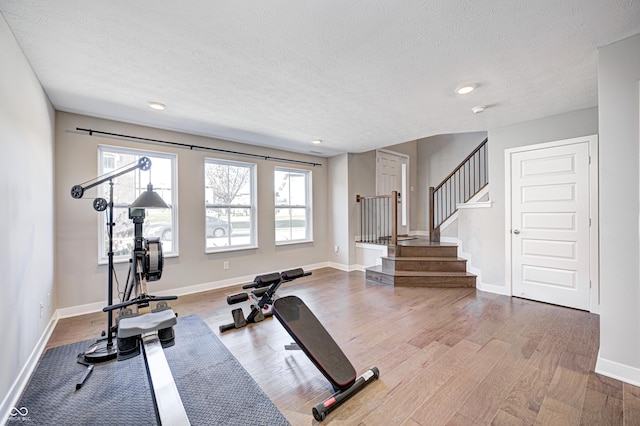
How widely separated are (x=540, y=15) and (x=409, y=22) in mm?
809

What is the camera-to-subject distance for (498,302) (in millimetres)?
3635

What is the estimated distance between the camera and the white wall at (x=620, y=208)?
6.28ft

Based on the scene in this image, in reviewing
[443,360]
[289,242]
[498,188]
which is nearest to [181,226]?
[289,242]

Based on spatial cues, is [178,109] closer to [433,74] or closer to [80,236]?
[80,236]

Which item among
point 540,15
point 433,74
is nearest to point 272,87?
point 433,74

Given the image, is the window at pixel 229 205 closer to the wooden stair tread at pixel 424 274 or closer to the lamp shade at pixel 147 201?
the lamp shade at pixel 147 201

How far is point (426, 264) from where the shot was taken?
4.66m

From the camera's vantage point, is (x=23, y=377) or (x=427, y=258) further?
(x=427, y=258)

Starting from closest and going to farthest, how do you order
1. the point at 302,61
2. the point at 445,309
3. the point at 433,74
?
1. the point at 302,61
2. the point at 433,74
3. the point at 445,309

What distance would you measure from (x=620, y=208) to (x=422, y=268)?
2.92 meters

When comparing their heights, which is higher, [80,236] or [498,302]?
[80,236]

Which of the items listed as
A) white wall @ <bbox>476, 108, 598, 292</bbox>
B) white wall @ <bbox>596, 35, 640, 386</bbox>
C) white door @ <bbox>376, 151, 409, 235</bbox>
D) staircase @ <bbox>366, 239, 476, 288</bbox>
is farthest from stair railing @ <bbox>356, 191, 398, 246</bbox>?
white wall @ <bbox>596, 35, 640, 386</bbox>

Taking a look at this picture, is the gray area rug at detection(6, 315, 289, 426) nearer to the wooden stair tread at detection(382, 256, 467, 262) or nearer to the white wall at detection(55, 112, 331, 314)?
the white wall at detection(55, 112, 331, 314)

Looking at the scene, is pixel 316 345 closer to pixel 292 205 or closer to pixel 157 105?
pixel 157 105
